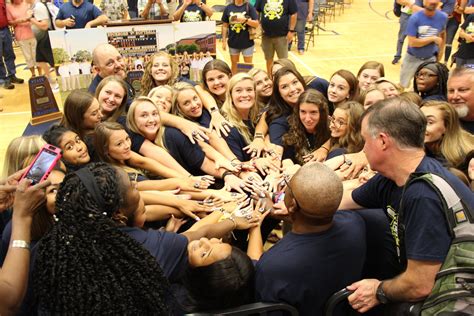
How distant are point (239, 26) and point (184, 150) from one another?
4.18 meters

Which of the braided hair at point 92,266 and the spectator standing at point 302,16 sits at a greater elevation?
the spectator standing at point 302,16

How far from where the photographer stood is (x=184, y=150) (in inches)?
137

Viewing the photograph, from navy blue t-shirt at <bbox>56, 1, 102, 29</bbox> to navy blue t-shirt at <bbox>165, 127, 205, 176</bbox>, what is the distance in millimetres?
4451

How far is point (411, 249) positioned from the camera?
1.82m

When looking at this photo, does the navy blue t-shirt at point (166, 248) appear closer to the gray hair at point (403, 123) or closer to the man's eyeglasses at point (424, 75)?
the gray hair at point (403, 123)

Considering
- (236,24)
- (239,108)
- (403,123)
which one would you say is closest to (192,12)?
(236,24)

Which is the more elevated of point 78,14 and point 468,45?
point 78,14

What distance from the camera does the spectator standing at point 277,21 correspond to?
7164 millimetres

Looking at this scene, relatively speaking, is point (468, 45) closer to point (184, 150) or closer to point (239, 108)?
point (239, 108)

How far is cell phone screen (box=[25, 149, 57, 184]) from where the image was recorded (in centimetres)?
219

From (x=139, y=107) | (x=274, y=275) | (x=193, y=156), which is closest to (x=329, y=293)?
(x=274, y=275)

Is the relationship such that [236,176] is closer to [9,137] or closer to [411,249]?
[411,249]

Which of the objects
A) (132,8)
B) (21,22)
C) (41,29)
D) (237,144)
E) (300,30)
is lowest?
(237,144)

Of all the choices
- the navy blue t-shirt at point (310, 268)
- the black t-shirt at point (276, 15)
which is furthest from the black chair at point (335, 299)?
the black t-shirt at point (276, 15)
